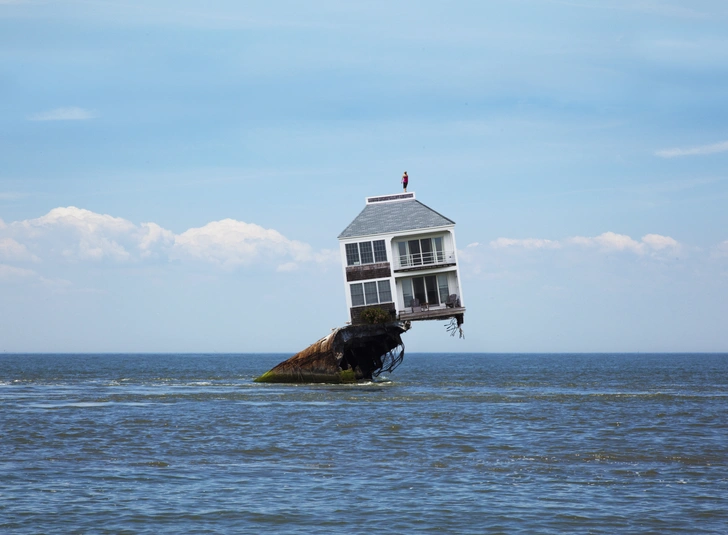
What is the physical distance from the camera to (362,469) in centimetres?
2081

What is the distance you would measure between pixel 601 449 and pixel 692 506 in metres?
7.36

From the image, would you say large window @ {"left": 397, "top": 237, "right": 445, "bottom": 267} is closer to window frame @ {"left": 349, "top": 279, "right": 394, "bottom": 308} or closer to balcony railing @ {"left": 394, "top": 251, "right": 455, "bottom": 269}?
balcony railing @ {"left": 394, "top": 251, "right": 455, "bottom": 269}

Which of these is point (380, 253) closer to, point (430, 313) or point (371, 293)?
point (371, 293)

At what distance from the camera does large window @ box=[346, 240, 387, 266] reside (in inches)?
2032

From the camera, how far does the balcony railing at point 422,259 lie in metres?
51.5

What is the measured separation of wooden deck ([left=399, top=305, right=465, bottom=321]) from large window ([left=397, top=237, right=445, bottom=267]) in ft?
10.1

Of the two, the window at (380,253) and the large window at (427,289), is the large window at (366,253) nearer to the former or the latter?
the window at (380,253)

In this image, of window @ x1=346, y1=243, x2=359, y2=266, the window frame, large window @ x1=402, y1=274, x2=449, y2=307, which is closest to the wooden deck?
large window @ x1=402, y1=274, x2=449, y2=307

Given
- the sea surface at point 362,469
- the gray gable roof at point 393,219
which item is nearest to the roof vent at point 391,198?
the gray gable roof at point 393,219

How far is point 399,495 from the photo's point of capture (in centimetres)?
1772

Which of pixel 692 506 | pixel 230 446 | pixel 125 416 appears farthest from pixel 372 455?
pixel 125 416

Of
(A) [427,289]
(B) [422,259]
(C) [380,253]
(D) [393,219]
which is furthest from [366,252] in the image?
(A) [427,289]

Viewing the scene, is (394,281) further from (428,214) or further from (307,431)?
(307,431)

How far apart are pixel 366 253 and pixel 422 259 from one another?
12.0 feet
